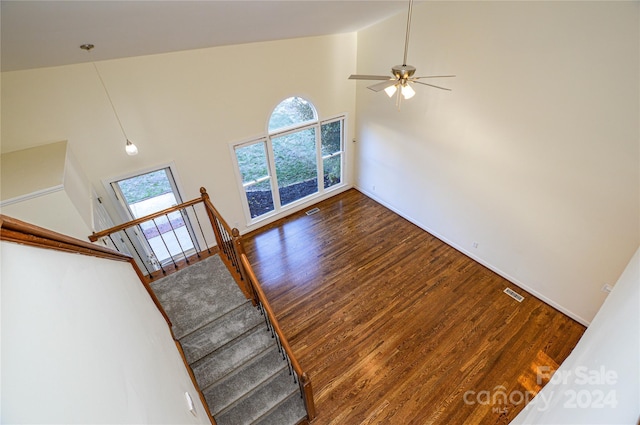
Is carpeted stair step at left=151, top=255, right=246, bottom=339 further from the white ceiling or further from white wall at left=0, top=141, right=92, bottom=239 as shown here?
the white ceiling

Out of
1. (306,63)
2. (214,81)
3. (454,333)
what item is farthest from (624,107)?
(214,81)

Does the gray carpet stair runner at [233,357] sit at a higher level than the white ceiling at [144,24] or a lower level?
lower

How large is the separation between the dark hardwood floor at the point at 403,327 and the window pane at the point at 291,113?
231 centimetres

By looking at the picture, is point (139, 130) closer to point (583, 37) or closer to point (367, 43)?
point (367, 43)

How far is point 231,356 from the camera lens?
127 inches

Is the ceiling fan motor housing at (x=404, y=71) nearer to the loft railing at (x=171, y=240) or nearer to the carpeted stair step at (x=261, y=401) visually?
the loft railing at (x=171, y=240)

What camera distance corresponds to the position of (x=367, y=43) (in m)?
5.57

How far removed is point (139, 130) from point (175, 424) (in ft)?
13.2

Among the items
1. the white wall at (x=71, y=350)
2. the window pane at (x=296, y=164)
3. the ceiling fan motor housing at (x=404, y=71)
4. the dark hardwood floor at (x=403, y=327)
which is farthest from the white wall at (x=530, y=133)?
the white wall at (x=71, y=350)

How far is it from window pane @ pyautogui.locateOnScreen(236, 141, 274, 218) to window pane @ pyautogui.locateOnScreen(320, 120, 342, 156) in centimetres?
153

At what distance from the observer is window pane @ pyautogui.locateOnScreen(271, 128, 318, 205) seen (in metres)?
5.98

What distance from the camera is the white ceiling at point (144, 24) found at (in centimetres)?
203

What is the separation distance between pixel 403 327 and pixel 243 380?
2.38 m

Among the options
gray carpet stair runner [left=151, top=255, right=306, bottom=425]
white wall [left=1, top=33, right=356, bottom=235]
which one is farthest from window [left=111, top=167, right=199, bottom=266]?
gray carpet stair runner [left=151, top=255, right=306, bottom=425]
